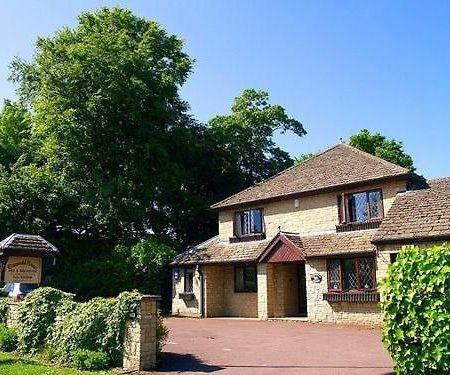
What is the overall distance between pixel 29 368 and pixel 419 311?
8.00m

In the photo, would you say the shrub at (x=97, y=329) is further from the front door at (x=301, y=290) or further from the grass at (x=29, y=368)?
the front door at (x=301, y=290)

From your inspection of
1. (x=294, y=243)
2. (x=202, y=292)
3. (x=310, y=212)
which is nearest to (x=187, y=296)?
(x=202, y=292)

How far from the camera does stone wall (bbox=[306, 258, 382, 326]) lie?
20.2 metres

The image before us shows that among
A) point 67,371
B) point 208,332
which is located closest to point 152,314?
point 67,371

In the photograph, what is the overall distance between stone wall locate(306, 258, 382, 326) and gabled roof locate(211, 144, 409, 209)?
3.84 m

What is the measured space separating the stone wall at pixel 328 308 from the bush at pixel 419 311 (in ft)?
39.5

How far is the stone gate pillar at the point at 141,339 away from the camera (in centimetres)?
1091

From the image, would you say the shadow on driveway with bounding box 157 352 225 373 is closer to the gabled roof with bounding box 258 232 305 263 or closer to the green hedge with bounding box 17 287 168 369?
the green hedge with bounding box 17 287 168 369

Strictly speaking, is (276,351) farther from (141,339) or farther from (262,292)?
(262,292)

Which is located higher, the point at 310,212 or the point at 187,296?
the point at 310,212

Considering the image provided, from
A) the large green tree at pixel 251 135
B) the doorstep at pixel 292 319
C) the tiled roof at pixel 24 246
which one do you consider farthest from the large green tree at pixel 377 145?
the tiled roof at pixel 24 246

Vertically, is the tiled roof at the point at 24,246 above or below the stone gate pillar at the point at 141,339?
above

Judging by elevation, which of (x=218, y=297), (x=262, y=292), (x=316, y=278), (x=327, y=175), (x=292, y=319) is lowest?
(x=292, y=319)

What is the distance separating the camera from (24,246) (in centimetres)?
1543
